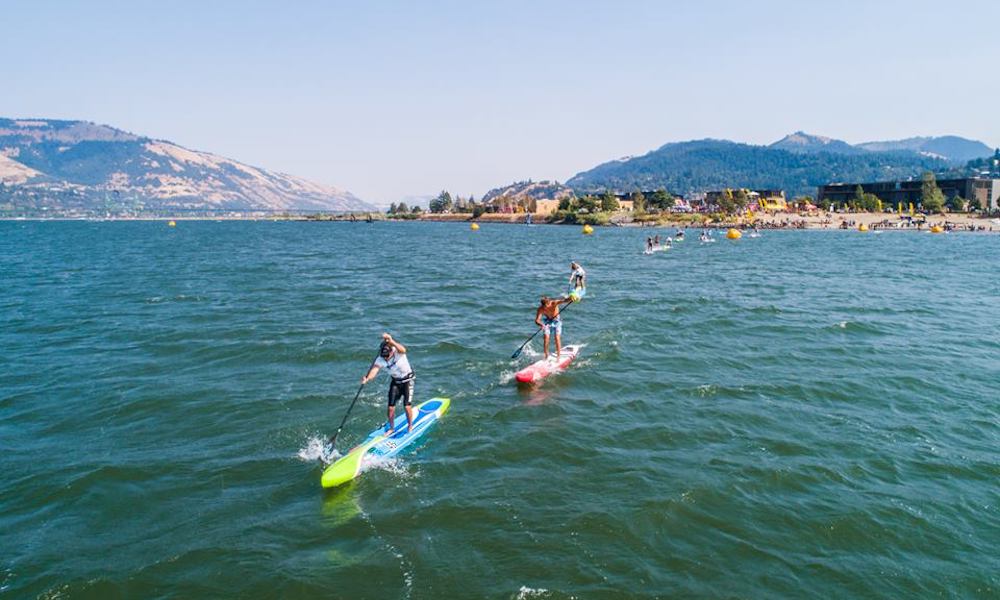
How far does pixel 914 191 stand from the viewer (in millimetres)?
160750

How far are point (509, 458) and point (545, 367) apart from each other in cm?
708

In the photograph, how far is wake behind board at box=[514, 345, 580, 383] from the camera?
2056cm

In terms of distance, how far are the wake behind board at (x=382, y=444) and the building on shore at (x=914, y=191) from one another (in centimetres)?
17627

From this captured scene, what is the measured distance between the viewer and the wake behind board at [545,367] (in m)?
20.6

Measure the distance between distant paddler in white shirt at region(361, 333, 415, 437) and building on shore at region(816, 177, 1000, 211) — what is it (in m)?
178

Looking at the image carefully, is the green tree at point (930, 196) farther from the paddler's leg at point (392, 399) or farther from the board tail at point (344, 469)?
the board tail at point (344, 469)

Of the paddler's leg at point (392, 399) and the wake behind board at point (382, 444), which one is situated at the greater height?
the paddler's leg at point (392, 399)

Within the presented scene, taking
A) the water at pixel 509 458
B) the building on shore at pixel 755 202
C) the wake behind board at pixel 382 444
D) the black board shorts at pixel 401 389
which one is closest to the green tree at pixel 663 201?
the building on shore at pixel 755 202

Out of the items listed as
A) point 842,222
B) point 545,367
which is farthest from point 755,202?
point 545,367

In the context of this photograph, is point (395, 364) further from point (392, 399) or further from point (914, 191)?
point (914, 191)

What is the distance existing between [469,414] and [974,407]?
51.9 ft

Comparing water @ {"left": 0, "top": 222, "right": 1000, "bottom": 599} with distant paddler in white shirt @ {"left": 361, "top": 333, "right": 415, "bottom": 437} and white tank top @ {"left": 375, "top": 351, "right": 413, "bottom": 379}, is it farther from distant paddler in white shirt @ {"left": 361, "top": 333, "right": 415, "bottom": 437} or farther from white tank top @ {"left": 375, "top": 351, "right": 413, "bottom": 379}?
white tank top @ {"left": 375, "top": 351, "right": 413, "bottom": 379}

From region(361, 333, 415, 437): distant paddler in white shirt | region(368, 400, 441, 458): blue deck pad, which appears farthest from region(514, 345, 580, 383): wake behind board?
region(361, 333, 415, 437): distant paddler in white shirt

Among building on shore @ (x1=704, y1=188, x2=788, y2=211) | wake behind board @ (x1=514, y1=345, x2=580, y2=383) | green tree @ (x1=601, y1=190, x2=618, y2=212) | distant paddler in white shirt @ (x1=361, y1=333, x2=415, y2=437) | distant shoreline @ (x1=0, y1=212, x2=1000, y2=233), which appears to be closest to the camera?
distant paddler in white shirt @ (x1=361, y1=333, x2=415, y2=437)
